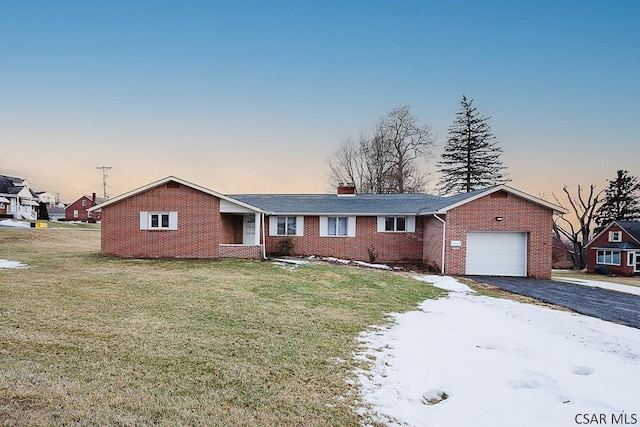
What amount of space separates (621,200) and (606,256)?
12.3 m

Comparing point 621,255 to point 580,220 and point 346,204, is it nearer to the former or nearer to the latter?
point 580,220

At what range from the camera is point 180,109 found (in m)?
21.0

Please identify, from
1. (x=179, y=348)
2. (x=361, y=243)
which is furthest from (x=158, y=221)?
(x=179, y=348)

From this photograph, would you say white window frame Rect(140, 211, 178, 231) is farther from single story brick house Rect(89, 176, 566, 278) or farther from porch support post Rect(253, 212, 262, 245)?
porch support post Rect(253, 212, 262, 245)

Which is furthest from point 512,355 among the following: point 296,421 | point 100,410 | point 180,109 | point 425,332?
point 180,109

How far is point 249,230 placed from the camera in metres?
21.1

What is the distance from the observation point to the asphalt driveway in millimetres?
9109

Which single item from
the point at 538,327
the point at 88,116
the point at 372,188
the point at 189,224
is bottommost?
the point at 538,327

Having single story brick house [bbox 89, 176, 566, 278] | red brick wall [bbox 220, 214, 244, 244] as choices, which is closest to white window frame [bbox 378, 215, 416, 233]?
single story brick house [bbox 89, 176, 566, 278]

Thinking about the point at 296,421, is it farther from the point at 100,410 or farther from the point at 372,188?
the point at 372,188

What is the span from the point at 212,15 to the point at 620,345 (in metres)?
18.6

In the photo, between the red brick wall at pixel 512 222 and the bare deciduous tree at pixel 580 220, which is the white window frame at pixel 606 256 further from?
the red brick wall at pixel 512 222

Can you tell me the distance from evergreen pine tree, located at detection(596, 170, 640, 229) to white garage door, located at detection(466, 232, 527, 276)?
35.0m

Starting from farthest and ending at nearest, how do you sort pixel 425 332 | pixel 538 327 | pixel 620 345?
pixel 538 327
pixel 425 332
pixel 620 345
